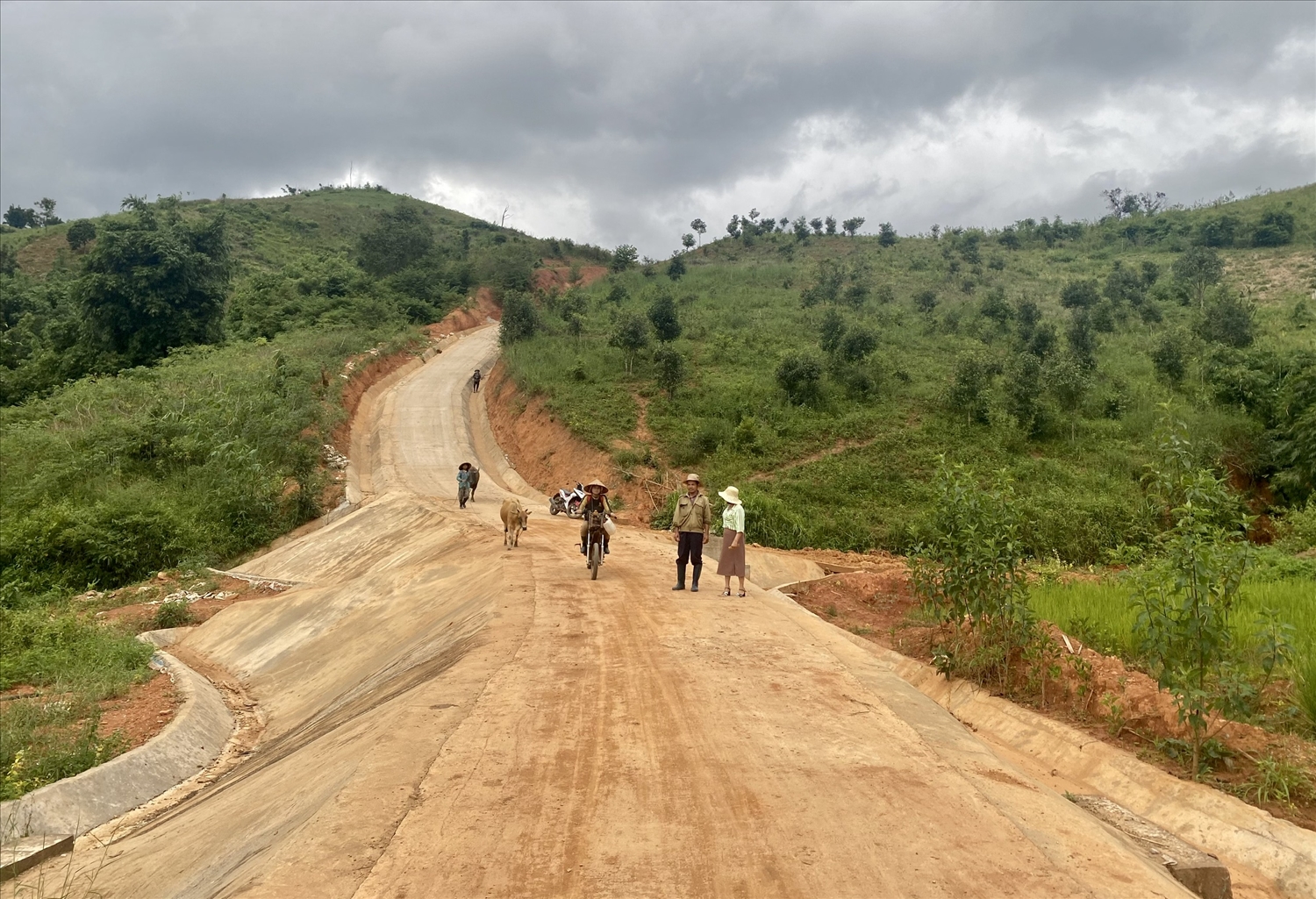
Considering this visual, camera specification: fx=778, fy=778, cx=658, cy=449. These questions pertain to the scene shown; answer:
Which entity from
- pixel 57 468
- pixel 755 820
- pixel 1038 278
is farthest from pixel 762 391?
pixel 1038 278

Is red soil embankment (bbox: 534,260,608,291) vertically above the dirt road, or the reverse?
red soil embankment (bbox: 534,260,608,291)

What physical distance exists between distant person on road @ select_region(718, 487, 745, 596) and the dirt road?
714 millimetres

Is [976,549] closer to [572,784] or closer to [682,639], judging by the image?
[682,639]

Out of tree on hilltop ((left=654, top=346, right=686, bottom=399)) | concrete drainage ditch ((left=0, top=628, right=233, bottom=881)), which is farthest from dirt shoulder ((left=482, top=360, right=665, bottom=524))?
concrete drainage ditch ((left=0, top=628, right=233, bottom=881))

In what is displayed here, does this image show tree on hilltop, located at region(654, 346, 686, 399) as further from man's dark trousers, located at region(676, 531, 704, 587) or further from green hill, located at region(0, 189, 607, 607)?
man's dark trousers, located at region(676, 531, 704, 587)

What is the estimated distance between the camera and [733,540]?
11.6m

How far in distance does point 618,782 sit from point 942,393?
77.3ft

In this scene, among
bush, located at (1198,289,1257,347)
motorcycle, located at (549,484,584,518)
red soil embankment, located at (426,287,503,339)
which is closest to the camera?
motorcycle, located at (549,484,584,518)

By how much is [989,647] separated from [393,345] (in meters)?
39.5

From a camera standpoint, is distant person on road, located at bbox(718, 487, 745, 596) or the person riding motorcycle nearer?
distant person on road, located at bbox(718, 487, 745, 596)

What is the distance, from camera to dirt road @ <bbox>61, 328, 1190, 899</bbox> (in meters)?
4.09

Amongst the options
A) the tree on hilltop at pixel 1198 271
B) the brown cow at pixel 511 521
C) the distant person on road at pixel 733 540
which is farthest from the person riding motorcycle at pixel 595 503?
the tree on hilltop at pixel 1198 271

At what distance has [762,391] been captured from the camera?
2744 centimetres

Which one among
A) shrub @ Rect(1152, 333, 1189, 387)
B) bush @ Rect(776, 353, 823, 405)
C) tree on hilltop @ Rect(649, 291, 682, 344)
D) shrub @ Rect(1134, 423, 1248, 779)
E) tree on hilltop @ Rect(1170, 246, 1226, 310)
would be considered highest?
tree on hilltop @ Rect(1170, 246, 1226, 310)
